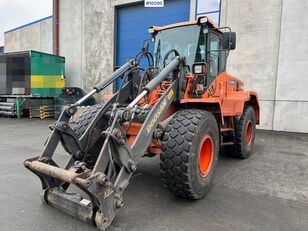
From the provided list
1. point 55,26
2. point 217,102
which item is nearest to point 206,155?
point 217,102

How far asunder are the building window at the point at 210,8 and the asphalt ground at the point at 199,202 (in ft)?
22.9

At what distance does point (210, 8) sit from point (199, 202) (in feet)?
29.8

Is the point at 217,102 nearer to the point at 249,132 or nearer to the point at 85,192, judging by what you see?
the point at 85,192

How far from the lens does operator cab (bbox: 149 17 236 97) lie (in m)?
4.23

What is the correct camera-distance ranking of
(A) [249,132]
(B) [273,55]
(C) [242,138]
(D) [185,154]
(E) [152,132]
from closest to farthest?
1. (D) [185,154]
2. (E) [152,132]
3. (C) [242,138]
4. (A) [249,132]
5. (B) [273,55]

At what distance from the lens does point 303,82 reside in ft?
29.3

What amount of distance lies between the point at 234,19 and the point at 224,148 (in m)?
6.18

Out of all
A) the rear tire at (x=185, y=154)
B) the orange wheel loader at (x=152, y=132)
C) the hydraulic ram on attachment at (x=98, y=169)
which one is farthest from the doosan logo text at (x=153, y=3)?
the rear tire at (x=185, y=154)

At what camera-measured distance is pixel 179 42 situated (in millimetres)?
4453

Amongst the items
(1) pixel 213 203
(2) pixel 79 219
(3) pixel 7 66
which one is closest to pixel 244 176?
(1) pixel 213 203

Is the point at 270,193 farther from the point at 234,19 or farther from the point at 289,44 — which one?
the point at 234,19

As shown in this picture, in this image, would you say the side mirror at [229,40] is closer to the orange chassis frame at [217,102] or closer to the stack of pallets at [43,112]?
the orange chassis frame at [217,102]

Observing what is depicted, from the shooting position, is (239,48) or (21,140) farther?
(239,48)

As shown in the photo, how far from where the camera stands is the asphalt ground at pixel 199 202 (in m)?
2.75
